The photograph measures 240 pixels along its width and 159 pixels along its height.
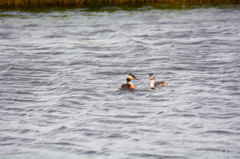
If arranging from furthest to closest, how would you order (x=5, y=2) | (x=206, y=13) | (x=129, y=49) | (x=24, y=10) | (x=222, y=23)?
(x=24, y=10), (x=5, y=2), (x=206, y=13), (x=222, y=23), (x=129, y=49)

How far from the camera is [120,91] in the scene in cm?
1160

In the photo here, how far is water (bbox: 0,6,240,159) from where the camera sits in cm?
764

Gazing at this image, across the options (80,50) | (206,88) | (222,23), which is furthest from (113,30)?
(206,88)

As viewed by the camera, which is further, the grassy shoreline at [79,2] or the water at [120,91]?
the grassy shoreline at [79,2]

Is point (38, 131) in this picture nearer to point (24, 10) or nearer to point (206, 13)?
point (206, 13)

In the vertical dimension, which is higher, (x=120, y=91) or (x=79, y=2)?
(x=79, y=2)

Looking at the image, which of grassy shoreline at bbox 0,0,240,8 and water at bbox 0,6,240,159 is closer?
water at bbox 0,6,240,159

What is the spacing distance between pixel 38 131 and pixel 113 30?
15204mm

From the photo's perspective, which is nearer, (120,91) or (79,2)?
(120,91)

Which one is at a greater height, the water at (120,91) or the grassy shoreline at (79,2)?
the grassy shoreline at (79,2)

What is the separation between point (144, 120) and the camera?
29.1 feet

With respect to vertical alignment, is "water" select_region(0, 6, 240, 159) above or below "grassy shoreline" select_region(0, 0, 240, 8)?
below

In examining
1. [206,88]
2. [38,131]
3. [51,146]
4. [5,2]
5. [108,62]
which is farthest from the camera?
[5,2]

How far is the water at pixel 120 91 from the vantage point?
7.64 m
